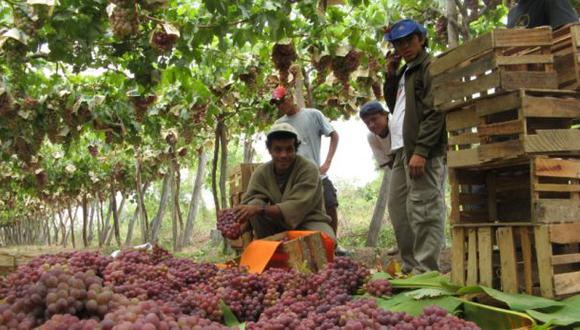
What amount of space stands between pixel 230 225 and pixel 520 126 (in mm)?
2189

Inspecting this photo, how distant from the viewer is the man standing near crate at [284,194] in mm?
3855

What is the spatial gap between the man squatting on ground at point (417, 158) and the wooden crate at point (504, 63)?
32.4 inches

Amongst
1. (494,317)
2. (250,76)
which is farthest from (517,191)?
(250,76)

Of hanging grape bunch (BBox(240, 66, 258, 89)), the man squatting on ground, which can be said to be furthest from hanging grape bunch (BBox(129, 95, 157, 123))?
the man squatting on ground

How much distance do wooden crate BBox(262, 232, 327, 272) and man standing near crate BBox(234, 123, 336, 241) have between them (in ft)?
2.59

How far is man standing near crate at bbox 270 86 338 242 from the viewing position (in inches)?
223

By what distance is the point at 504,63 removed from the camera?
2.35 m

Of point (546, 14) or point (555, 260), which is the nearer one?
point (555, 260)

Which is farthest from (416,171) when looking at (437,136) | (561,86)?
(561,86)

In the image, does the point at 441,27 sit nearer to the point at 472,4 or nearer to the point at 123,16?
the point at 472,4

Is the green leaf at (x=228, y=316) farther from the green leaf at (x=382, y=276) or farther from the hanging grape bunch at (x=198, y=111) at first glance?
the hanging grape bunch at (x=198, y=111)

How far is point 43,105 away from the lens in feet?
29.3

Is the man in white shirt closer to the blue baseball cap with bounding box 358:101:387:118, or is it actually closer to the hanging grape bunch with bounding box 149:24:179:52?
the blue baseball cap with bounding box 358:101:387:118

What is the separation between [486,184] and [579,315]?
3.38 ft
